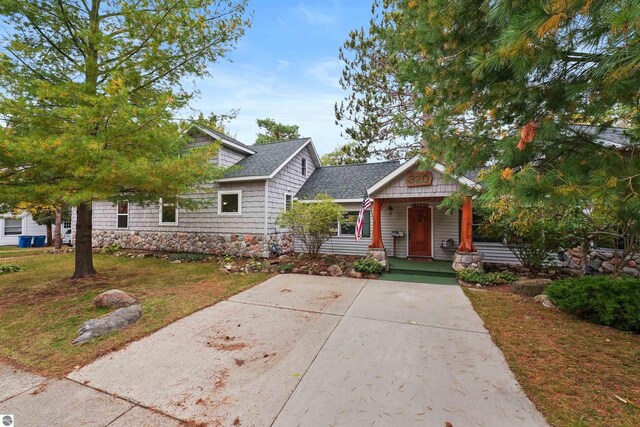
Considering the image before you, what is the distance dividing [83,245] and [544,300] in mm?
12040

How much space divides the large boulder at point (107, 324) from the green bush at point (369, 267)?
5.78 metres

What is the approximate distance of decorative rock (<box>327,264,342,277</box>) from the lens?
8195 mm

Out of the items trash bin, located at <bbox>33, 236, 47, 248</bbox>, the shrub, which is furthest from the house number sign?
trash bin, located at <bbox>33, 236, 47, 248</bbox>

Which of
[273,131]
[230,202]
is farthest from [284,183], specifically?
[273,131]

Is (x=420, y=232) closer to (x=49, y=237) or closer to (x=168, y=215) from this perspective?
(x=168, y=215)

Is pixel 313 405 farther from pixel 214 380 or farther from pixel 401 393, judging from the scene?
pixel 214 380

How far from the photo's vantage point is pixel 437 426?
2.21 meters

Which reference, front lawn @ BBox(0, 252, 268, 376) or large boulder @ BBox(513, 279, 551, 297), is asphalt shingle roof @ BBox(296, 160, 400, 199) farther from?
large boulder @ BBox(513, 279, 551, 297)

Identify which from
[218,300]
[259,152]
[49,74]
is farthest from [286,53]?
[218,300]

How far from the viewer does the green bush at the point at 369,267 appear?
8094mm

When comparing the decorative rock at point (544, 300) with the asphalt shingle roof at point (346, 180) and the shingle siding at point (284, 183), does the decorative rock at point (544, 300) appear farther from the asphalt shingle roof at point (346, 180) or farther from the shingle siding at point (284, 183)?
the shingle siding at point (284, 183)

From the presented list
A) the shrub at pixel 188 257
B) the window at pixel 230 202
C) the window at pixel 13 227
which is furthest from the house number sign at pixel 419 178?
the window at pixel 13 227

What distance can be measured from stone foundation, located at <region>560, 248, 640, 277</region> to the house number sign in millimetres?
5142

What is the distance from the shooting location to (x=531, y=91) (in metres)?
3.01
